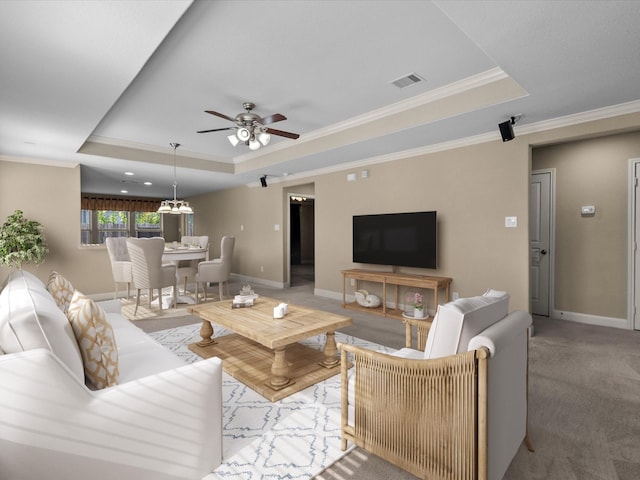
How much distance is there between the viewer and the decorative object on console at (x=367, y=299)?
5000 millimetres

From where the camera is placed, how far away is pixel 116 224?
10844 millimetres

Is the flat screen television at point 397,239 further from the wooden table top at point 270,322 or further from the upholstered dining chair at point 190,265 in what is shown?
the upholstered dining chair at point 190,265

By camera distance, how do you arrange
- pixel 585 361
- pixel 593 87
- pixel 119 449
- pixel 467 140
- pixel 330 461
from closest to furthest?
pixel 119 449 < pixel 330 461 < pixel 593 87 < pixel 585 361 < pixel 467 140

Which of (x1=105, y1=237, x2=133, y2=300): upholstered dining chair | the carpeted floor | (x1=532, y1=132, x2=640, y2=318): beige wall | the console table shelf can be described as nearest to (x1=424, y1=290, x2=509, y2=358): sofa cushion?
the carpeted floor

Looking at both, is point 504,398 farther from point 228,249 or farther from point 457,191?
point 228,249

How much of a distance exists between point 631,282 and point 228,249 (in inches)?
217

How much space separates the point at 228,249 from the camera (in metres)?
5.64

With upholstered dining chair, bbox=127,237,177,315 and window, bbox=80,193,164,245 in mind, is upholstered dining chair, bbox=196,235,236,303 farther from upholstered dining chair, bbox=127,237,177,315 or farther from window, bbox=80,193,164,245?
window, bbox=80,193,164,245

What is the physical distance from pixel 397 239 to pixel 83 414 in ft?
13.6

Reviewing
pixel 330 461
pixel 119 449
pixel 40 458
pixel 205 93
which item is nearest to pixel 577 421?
→ pixel 330 461

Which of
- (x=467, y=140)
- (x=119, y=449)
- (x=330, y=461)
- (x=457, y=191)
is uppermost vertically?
(x=467, y=140)

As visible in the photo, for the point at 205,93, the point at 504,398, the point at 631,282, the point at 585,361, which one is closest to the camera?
the point at 504,398

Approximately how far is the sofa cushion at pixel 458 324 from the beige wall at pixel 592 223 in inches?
142

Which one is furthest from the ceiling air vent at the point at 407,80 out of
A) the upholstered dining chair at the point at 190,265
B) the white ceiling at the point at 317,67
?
the upholstered dining chair at the point at 190,265
